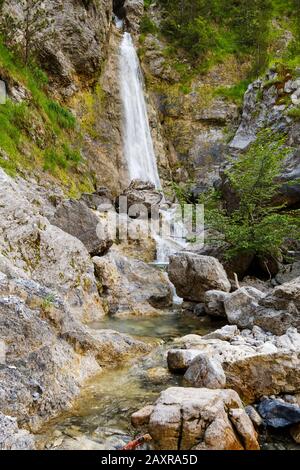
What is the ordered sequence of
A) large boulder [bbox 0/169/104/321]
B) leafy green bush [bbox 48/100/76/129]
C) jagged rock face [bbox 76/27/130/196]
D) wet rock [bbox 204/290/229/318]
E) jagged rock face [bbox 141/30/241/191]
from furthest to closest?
jagged rock face [bbox 141/30/241/191]
jagged rock face [bbox 76/27/130/196]
leafy green bush [bbox 48/100/76/129]
wet rock [bbox 204/290/229/318]
large boulder [bbox 0/169/104/321]

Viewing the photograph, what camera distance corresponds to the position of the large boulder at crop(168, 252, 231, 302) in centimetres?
1077

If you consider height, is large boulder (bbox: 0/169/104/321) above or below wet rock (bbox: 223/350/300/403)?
above

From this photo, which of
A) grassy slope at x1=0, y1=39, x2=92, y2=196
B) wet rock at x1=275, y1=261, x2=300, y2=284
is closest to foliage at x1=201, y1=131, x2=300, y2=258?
wet rock at x1=275, y1=261, x2=300, y2=284

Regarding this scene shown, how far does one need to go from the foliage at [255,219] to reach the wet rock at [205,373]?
777 centimetres

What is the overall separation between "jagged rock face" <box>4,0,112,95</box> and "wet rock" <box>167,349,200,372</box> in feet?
66.3

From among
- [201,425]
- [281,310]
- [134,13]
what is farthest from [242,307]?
[134,13]

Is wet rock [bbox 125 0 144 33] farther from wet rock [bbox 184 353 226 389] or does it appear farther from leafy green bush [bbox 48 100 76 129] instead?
wet rock [bbox 184 353 226 389]

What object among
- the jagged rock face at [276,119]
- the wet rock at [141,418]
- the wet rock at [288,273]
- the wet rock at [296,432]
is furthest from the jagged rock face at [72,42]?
the wet rock at [296,432]

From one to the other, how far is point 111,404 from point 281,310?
4.33m

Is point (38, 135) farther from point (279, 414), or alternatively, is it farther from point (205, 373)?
point (279, 414)

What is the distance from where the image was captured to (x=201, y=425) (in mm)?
3596
